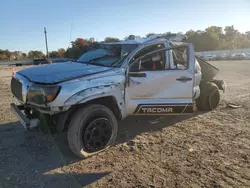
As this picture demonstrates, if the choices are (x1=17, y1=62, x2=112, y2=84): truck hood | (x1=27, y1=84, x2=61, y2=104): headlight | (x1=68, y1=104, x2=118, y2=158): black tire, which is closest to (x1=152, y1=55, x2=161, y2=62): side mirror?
(x1=17, y1=62, x2=112, y2=84): truck hood

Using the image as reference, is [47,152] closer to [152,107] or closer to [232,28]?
[152,107]

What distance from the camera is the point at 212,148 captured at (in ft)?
13.2

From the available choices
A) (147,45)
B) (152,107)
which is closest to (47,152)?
(152,107)

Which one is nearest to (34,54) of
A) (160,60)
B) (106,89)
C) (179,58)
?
(179,58)

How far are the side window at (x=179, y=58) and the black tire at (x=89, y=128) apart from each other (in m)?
1.77

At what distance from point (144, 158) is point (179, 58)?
2422 millimetres

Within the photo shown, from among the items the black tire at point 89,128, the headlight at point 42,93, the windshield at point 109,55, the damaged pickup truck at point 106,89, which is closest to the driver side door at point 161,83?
the damaged pickup truck at point 106,89

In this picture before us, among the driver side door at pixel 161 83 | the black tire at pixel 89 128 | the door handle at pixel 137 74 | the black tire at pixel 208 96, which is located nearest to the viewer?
the black tire at pixel 89 128

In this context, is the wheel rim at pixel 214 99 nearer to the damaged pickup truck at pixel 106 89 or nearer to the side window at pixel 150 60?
the damaged pickup truck at pixel 106 89

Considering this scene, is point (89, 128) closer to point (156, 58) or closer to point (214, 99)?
point (156, 58)

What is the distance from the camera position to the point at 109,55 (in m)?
4.61

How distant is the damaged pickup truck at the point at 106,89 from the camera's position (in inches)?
136

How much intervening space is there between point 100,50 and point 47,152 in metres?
2.44

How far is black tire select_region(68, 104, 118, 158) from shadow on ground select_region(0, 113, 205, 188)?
266mm
